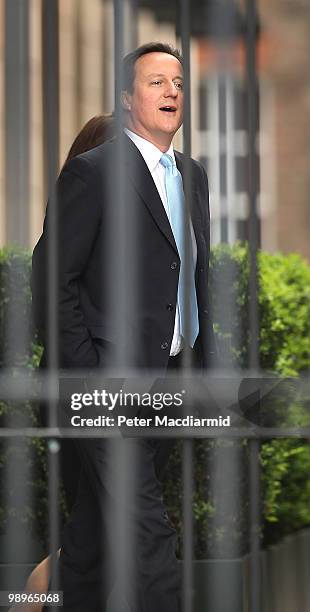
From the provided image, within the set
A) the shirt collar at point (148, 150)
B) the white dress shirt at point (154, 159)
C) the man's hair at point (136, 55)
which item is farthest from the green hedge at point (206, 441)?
the man's hair at point (136, 55)

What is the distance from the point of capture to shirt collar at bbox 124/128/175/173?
5.02 metres

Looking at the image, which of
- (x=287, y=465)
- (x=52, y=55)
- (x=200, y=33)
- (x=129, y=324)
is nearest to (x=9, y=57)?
(x=52, y=55)

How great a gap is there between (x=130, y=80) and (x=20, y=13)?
0.40 m

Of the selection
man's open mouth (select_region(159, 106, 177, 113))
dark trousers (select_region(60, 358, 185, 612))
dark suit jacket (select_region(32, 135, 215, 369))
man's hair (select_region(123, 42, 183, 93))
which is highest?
man's hair (select_region(123, 42, 183, 93))

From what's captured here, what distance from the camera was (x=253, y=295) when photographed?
4977mm

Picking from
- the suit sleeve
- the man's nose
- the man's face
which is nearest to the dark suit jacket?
the suit sleeve

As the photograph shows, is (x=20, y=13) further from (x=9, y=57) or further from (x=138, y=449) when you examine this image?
(x=138, y=449)

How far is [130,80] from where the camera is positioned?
5.00m

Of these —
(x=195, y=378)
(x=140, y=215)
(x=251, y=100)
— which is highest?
(x=251, y=100)

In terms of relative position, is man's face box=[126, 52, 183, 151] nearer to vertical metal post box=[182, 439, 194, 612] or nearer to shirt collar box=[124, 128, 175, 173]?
shirt collar box=[124, 128, 175, 173]

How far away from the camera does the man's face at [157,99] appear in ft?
16.4

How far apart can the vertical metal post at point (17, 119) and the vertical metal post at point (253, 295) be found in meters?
0.69

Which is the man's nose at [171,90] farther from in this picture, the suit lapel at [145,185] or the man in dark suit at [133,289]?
the suit lapel at [145,185]

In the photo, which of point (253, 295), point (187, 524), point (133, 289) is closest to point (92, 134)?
point (133, 289)
